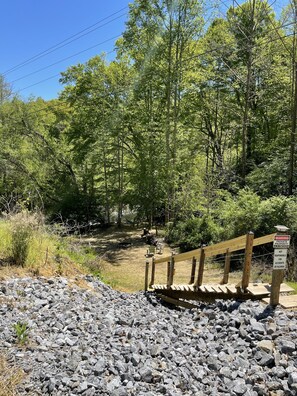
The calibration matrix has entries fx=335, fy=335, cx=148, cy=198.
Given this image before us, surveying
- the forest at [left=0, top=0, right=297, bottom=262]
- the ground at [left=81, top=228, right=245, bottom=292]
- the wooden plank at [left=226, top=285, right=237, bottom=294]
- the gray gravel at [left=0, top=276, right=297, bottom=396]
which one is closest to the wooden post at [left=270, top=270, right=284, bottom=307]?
the gray gravel at [left=0, top=276, right=297, bottom=396]

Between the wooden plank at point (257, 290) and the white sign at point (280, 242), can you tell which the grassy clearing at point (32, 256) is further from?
the white sign at point (280, 242)

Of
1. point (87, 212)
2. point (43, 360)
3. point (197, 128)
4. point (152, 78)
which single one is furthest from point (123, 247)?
point (43, 360)

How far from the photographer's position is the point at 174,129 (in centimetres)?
1747

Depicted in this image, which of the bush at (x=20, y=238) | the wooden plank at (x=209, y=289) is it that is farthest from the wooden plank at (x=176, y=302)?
the bush at (x=20, y=238)

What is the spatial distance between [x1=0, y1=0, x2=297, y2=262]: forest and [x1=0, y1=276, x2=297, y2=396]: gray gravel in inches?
291

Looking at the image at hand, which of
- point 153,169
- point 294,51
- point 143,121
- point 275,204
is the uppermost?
point 294,51

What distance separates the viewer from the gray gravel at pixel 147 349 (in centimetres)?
297

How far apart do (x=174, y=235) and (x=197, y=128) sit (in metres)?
10.2

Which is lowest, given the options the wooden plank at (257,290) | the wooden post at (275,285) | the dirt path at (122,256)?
the dirt path at (122,256)

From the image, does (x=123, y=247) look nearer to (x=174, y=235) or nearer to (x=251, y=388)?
(x=174, y=235)

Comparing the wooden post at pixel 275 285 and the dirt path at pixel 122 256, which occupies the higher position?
the wooden post at pixel 275 285

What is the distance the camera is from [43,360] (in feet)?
→ 11.0

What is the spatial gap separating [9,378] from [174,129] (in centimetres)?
1562

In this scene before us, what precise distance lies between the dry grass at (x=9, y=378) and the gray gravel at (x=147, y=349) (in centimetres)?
8
